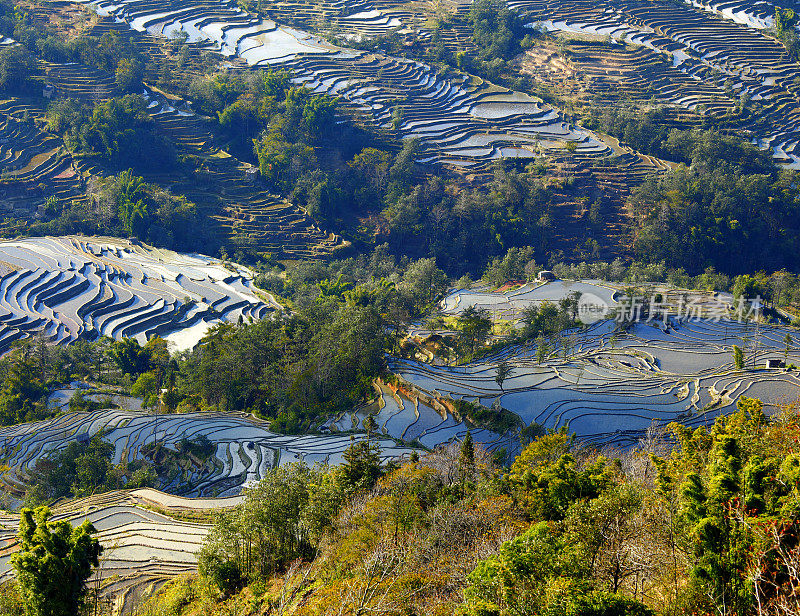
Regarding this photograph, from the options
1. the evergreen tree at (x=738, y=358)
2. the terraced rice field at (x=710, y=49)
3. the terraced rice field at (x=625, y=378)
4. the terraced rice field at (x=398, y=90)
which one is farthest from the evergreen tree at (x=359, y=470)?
the terraced rice field at (x=710, y=49)

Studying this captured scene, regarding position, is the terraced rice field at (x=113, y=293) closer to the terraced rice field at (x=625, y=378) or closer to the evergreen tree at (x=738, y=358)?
the terraced rice field at (x=625, y=378)

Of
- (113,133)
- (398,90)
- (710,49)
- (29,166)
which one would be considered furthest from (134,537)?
(710,49)

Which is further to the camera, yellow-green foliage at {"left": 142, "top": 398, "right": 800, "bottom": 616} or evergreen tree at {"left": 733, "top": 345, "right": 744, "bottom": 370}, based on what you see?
evergreen tree at {"left": 733, "top": 345, "right": 744, "bottom": 370}

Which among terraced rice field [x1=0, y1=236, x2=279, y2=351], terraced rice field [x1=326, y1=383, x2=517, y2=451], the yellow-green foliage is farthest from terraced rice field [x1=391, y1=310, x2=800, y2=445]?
terraced rice field [x1=0, y1=236, x2=279, y2=351]

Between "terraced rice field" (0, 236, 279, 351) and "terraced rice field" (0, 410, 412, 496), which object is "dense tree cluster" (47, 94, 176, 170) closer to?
"terraced rice field" (0, 236, 279, 351)

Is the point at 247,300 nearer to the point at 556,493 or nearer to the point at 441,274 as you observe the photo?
the point at 441,274

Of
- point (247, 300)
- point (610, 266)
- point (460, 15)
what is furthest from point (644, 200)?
point (460, 15)
